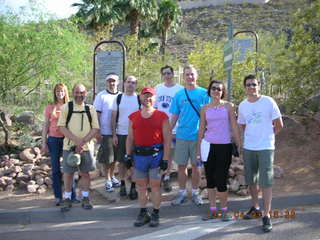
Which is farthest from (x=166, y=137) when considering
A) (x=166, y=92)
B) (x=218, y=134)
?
(x=166, y=92)

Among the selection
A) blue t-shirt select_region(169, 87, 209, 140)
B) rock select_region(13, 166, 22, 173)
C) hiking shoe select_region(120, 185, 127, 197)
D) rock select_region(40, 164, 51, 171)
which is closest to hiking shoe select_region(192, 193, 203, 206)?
blue t-shirt select_region(169, 87, 209, 140)

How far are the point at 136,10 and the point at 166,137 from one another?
72.0ft

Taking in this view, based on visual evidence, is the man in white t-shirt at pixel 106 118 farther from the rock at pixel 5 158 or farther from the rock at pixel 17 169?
the rock at pixel 5 158

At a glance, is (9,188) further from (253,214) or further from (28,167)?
(253,214)

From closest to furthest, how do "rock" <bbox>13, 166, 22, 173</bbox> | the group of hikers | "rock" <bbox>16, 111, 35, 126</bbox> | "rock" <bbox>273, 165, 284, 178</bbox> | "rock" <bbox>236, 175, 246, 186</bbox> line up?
1. the group of hikers
2. "rock" <bbox>236, 175, 246, 186</bbox>
3. "rock" <bbox>273, 165, 284, 178</bbox>
4. "rock" <bbox>13, 166, 22, 173</bbox>
5. "rock" <bbox>16, 111, 35, 126</bbox>

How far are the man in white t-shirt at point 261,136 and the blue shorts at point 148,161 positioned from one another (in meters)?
1.09

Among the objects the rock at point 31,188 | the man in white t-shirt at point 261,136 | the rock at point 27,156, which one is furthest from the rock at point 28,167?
the man in white t-shirt at point 261,136

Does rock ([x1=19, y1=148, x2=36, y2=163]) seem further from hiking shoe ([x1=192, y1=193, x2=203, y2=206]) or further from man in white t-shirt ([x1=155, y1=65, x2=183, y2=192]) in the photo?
hiking shoe ([x1=192, y1=193, x2=203, y2=206])

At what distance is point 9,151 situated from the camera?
28.9 feet

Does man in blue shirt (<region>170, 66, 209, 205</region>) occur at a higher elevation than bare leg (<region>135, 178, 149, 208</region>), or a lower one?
higher

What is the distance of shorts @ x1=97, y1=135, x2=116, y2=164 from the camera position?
20.4ft

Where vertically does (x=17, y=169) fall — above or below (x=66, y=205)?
above

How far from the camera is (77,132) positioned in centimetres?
559

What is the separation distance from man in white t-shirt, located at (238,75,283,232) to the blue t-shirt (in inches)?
28.7
